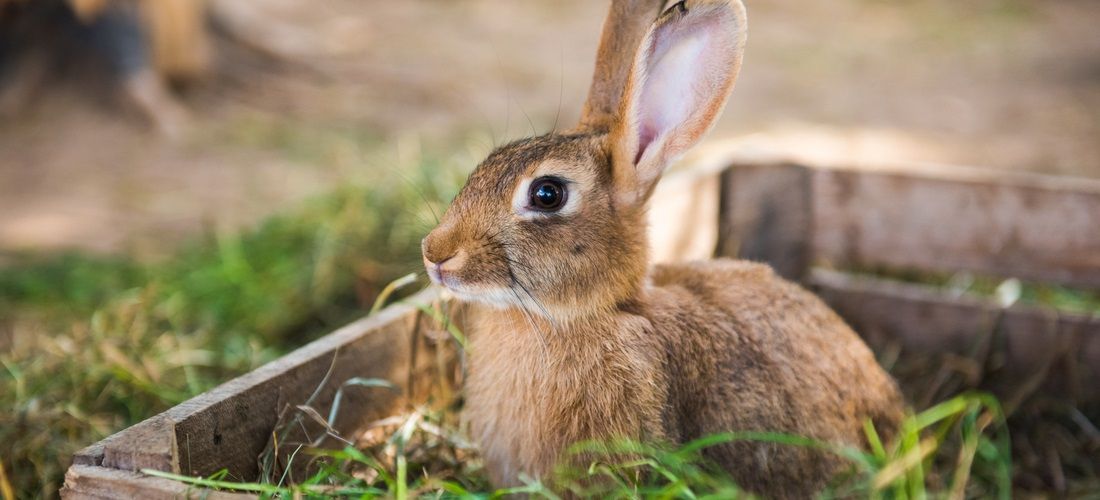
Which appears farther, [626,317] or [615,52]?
[615,52]

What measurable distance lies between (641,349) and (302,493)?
2.42ft

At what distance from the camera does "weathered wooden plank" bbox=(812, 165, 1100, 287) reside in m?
3.33

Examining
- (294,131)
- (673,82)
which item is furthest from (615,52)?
(294,131)

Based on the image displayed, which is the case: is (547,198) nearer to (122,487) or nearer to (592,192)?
(592,192)

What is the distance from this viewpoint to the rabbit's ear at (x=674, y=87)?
6.69ft

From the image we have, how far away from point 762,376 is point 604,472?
1.44ft

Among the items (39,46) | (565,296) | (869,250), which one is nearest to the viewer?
(565,296)

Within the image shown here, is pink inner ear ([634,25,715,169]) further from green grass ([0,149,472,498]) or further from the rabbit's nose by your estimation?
green grass ([0,149,472,498])

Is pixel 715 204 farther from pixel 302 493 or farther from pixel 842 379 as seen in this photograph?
pixel 302 493

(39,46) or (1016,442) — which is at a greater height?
(39,46)

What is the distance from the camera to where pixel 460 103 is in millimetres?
8125

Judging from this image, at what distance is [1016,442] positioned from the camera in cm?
296

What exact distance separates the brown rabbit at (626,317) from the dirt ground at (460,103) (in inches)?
79.7

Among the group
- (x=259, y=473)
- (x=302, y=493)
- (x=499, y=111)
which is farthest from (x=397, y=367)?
(x=499, y=111)
